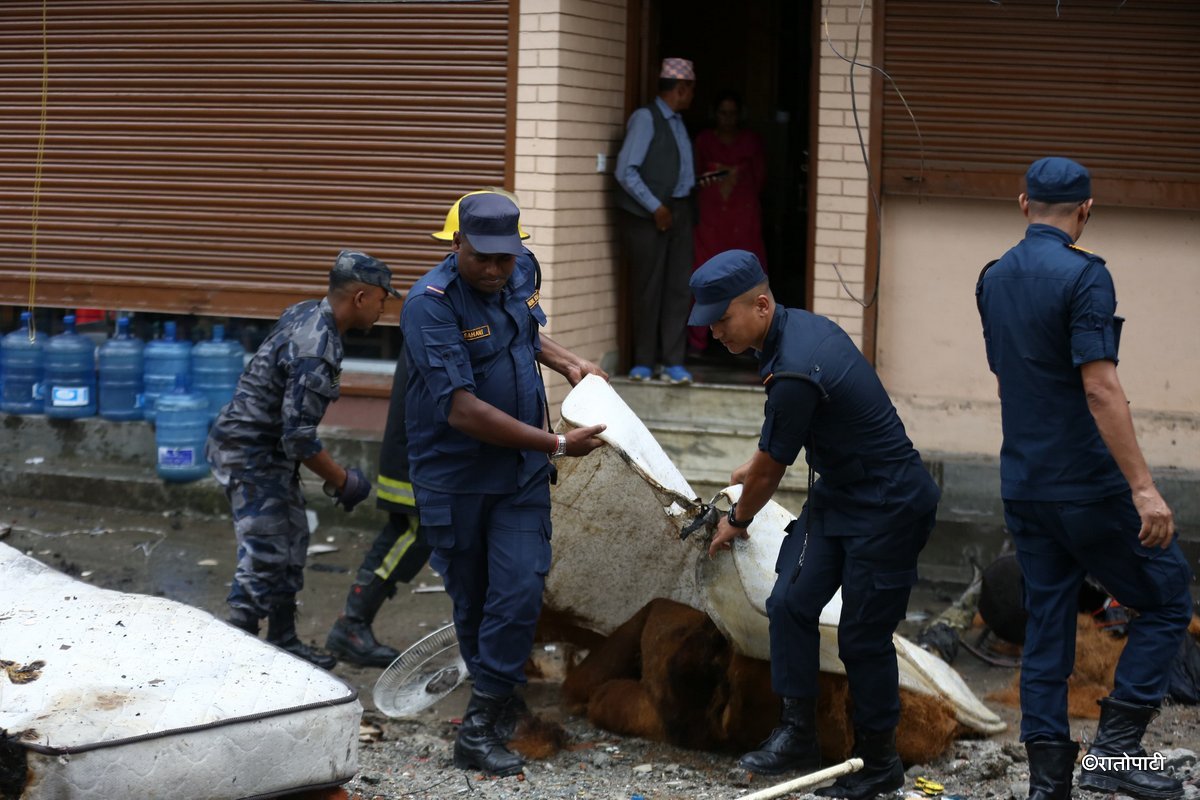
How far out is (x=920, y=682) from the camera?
5082 millimetres

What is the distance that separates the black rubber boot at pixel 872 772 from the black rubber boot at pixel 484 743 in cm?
110

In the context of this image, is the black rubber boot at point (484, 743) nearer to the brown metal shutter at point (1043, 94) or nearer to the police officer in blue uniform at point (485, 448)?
the police officer in blue uniform at point (485, 448)

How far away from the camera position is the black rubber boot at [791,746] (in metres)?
4.79

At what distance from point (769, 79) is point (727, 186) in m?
1.89

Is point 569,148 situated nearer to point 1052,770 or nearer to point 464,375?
point 464,375

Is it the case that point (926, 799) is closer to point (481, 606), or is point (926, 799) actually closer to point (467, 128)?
point (481, 606)

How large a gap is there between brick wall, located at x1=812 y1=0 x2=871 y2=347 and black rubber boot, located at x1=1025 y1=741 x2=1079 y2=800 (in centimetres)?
379

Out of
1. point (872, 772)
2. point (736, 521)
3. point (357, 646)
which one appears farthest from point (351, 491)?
point (872, 772)

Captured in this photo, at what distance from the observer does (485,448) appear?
5.06m

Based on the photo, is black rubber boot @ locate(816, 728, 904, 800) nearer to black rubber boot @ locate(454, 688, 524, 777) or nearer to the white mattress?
black rubber boot @ locate(454, 688, 524, 777)

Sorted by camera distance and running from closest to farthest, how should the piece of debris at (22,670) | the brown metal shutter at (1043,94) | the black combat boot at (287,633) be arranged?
the piece of debris at (22,670) < the black combat boot at (287,633) < the brown metal shutter at (1043,94)

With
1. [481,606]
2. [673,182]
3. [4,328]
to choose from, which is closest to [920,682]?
[481,606]

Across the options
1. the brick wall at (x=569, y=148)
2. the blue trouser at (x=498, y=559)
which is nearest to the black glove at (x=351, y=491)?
the blue trouser at (x=498, y=559)

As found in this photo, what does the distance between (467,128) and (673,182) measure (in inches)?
50.3
